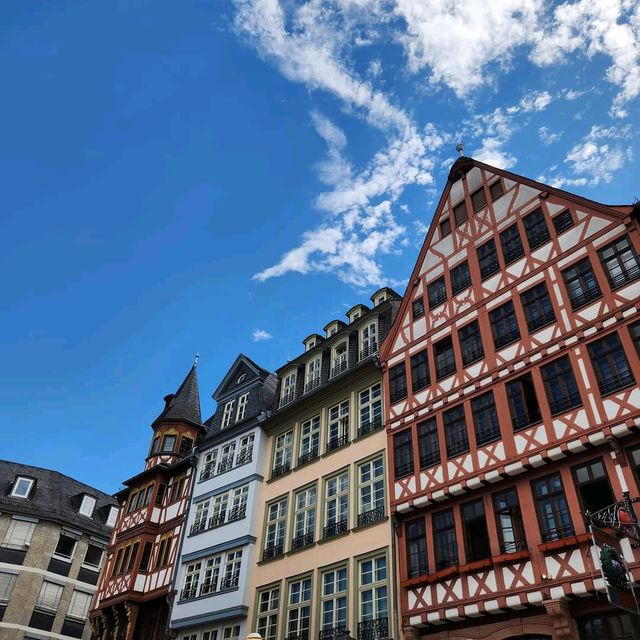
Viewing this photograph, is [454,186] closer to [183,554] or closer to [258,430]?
[258,430]

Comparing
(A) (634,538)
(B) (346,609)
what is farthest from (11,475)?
(A) (634,538)

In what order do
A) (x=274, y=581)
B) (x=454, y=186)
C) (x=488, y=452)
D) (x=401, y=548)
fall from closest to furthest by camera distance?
(x=488, y=452) < (x=401, y=548) < (x=274, y=581) < (x=454, y=186)

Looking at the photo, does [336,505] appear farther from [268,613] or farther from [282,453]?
[282,453]

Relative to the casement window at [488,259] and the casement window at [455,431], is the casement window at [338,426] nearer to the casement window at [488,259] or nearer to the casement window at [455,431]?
the casement window at [455,431]

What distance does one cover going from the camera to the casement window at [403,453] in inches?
809

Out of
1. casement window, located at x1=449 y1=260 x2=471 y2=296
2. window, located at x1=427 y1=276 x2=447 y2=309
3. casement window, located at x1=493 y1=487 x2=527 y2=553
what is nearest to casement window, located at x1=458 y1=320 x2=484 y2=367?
casement window, located at x1=449 y1=260 x2=471 y2=296

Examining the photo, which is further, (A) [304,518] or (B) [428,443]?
(A) [304,518]

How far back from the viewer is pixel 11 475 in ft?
137

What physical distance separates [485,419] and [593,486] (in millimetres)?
3760

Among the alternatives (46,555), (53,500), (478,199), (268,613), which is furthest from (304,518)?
(53,500)

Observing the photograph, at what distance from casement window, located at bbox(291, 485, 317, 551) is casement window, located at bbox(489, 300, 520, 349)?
917 centimetres

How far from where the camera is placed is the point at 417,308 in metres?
23.8

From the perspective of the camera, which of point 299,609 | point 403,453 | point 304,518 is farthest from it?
point 304,518

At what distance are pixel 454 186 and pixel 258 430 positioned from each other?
1306cm
